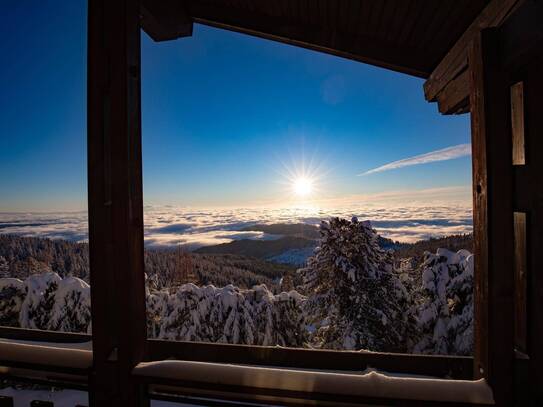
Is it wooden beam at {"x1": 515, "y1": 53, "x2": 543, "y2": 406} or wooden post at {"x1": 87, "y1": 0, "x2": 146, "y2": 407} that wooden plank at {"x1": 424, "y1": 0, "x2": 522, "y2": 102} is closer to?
wooden beam at {"x1": 515, "y1": 53, "x2": 543, "y2": 406}

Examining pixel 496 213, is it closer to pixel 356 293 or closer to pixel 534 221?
pixel 534 221

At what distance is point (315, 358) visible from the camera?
7.68ft

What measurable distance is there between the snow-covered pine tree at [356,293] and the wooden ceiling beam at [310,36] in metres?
4.61

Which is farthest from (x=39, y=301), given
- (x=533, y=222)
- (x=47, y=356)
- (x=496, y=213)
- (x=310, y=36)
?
(x=533, y=222)

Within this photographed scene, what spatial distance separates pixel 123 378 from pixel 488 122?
226 centimetres

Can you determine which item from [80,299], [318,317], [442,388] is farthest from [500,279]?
[80,299]

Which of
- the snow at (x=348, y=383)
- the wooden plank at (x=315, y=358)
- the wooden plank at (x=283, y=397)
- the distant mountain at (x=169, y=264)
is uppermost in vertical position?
the snow at (x=348, y=383)

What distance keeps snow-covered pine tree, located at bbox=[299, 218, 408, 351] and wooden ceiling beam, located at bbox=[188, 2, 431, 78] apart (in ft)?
15.1

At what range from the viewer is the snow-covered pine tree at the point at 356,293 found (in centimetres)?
642

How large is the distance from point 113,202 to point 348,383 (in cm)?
148

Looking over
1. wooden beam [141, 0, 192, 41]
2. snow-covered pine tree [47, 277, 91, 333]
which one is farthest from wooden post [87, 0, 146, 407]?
snow-covered pine tree [47, 277, 91, 333]

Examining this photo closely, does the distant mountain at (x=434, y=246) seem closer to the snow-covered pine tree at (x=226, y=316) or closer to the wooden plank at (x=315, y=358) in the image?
the snow-covered pine tree at (x=226, y=316)

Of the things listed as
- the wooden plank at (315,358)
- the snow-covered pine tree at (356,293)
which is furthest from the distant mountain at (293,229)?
the wooden plank at (315,358)

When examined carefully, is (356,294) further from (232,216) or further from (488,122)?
(232,216)
